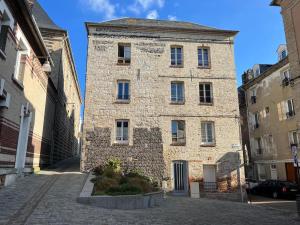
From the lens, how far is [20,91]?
36.4 ft

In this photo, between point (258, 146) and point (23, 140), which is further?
point (258, 146)

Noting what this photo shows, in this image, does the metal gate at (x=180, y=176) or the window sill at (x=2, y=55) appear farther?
the metal gate at (x=180, y=176)

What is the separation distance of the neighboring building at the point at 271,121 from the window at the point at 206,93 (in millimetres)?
8100

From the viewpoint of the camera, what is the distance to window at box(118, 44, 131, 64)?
1827cm

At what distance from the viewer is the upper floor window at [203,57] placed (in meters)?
19.1

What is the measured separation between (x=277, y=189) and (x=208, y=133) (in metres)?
6.06

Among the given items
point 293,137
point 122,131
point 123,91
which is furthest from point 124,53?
point 293,137

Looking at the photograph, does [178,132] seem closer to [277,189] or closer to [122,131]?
[122,131]

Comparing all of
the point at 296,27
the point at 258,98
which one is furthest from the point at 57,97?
the point at 258,98

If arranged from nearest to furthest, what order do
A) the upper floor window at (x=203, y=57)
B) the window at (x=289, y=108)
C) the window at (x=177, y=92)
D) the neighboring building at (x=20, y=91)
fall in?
the neighboring building at (x=20, y=91) → the window at (x=177, y=92) → the upper floor window at (x=203, y=57) → the window at (x=289, y=108)

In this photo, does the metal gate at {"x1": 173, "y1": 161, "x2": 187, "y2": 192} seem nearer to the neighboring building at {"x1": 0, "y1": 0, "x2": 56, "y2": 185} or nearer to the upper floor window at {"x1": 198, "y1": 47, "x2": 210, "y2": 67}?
the upper floor window at {"x1": 198, "y1": 47, "x2": 210, "y2": 67}

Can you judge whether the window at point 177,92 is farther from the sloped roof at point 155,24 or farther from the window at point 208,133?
the sloped roof at point 155,24

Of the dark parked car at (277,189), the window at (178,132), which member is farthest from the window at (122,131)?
the dark parked car at (277,189)

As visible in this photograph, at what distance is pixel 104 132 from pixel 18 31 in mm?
7691
